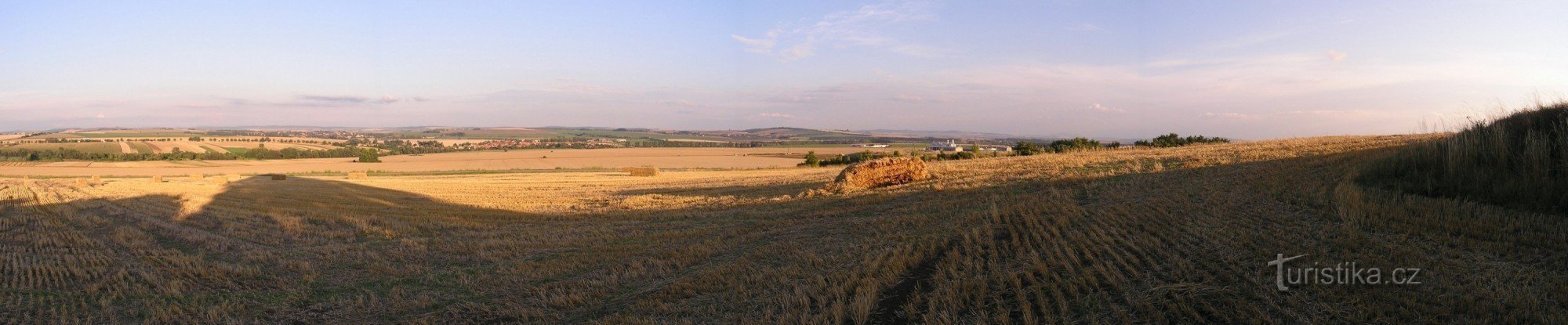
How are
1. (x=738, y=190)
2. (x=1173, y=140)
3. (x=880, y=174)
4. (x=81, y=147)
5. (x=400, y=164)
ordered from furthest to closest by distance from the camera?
1. (x=81, y=147)
2. (x=400, y=164)
3. (x=1173, y=140)
4. (x=738, y=190)
5. (x=880, y=174)

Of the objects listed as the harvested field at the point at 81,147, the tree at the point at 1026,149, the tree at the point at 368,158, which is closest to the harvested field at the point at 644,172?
the tree at the point at 1026,149

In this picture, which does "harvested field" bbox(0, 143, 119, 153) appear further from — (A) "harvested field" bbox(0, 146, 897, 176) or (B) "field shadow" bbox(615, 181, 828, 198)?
(B) "field shadow" bbox(615, 181, 828, 198)

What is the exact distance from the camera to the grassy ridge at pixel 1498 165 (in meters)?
7.38

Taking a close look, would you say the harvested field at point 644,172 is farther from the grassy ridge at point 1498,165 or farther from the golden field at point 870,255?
the grassy ridge at point 1498,165

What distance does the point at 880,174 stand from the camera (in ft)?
56.8

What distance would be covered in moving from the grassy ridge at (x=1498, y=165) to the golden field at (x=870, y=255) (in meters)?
0.65

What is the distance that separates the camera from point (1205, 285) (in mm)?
4973

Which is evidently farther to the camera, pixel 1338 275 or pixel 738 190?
pixel 738 190

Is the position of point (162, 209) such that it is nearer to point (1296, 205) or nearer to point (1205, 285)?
point (1205, 285)

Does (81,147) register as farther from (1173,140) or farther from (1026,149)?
(1173,140)

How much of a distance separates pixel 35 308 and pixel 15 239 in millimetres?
6920

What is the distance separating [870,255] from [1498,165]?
828 centimetres

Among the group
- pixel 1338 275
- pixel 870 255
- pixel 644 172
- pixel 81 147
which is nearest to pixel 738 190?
pixel 870 255

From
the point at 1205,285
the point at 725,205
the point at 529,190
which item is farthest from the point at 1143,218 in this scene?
the point at 529,190
